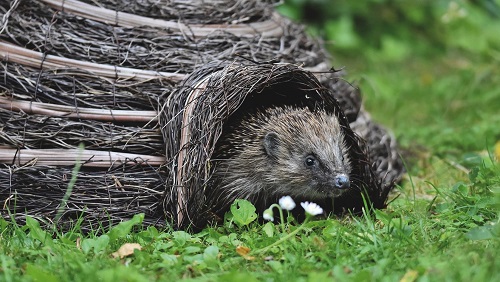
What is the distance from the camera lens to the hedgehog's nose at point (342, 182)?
4770 mm

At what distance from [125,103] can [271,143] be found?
39.8 inches

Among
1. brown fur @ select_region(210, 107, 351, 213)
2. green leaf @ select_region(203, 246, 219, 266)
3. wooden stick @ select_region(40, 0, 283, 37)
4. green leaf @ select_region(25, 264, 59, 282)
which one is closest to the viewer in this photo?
green leaf @ select_region(25, 264, 59, 282)

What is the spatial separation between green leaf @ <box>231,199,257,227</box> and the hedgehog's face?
44 centimetres

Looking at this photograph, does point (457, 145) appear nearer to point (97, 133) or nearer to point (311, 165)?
point (311, 165)

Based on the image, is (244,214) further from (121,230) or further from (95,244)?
(95,244)

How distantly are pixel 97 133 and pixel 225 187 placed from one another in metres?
0.91

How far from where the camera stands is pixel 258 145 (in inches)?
198

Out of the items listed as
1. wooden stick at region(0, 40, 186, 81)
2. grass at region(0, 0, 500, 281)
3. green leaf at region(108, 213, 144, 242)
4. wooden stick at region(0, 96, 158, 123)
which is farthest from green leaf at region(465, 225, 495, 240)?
wooden stick at region(0, 40, 186, 81)

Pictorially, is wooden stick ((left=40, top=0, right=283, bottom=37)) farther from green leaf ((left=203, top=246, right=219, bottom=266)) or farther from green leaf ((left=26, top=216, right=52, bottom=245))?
green leaf ((left=203, top=246, right=219, bottom=266))

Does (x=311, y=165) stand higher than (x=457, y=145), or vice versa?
(x=311, y=165)

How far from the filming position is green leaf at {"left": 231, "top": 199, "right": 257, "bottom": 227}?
15.0ft

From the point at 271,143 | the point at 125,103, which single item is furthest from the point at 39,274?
the point at 271,143

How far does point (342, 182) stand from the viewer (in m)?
A: 4.77

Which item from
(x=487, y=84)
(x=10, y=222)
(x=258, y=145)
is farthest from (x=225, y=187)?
(x=487, y=84)
